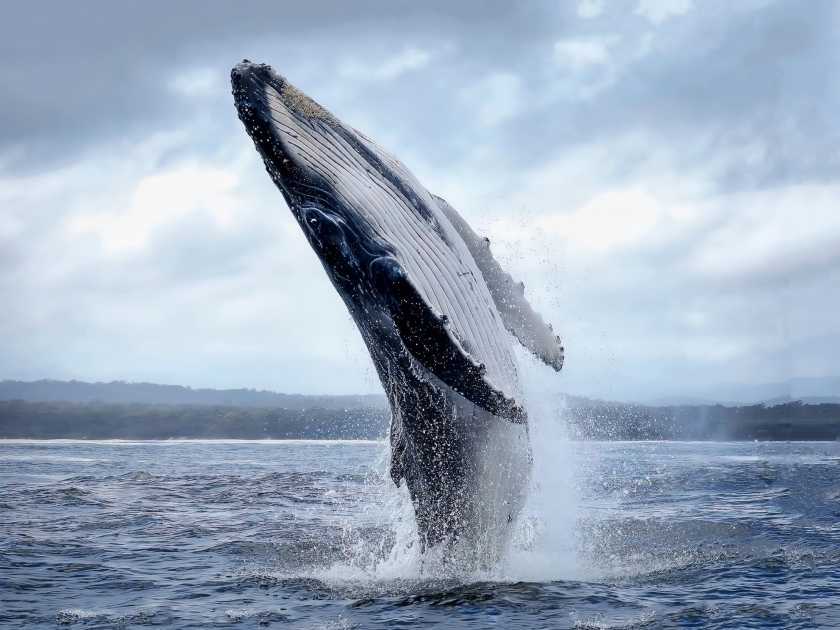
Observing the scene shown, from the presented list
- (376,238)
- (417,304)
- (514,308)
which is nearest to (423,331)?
(417,304)

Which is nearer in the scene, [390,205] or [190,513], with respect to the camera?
[390,205]

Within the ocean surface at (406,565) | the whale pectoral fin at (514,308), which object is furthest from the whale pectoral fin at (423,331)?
the whale pectoral fin at (514,308)

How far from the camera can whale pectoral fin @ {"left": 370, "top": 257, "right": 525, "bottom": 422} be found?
17.5 feet

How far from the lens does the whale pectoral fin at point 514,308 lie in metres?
7.62

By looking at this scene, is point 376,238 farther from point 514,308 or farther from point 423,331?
point 514,308

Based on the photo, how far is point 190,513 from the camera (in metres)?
14.0

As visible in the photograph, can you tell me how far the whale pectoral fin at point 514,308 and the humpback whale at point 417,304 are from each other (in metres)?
0.02

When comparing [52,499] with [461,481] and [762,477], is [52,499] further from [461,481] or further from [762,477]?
[762,477]

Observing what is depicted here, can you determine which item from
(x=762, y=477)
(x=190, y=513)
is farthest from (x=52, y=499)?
(x=762, y=477)

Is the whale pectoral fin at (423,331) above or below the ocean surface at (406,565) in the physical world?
above

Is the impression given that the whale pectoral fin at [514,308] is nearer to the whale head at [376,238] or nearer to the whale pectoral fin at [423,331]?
the whale head at [376,238]

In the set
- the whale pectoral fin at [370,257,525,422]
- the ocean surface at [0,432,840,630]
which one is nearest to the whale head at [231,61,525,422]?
the whale pectoral fin at [370,257,525,422]

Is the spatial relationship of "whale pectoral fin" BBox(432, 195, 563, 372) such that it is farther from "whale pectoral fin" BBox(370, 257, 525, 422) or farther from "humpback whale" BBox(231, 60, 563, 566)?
"whale pectoral fin" BBox(370, 257, 525, 422)

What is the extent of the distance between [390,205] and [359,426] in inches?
4981
